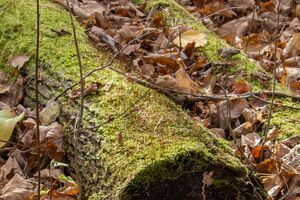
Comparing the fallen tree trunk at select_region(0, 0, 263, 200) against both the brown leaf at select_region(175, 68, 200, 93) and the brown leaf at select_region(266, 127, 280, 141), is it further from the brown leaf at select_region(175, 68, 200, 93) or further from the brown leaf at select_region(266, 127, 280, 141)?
the brown leaf at select_region(266, 127, 280, 141)

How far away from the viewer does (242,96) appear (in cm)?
345

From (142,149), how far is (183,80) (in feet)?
3.48

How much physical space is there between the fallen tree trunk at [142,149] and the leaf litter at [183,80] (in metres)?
0.14

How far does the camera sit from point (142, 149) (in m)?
2.41

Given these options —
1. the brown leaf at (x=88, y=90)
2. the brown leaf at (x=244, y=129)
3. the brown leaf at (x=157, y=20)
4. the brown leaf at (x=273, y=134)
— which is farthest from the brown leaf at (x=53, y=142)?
the brown leaf at (x=157, y=20)

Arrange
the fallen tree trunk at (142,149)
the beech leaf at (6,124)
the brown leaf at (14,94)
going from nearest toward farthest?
1. the fallen tree trunk at (142,149)
2. the beech leaf at (6,124)
3. the brown leaf at (14,94)

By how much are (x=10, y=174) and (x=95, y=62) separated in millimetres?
877

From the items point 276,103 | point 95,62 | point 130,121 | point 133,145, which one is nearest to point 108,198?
point 133,145

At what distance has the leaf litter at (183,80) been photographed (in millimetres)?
2850

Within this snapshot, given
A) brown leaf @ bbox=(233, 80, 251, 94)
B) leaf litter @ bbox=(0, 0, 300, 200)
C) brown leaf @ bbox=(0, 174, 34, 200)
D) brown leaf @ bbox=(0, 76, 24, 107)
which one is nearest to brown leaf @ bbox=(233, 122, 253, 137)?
leaf litter @ bbox=(0, 0, 300, 200)

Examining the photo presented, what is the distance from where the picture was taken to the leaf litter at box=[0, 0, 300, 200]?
2850mm

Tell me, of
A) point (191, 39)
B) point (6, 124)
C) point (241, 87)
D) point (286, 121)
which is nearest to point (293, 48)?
point (191, 39)

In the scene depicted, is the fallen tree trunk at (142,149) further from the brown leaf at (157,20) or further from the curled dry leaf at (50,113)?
the brown leaf at (157,20)

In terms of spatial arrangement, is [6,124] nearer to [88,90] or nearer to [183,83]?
[88,90]
